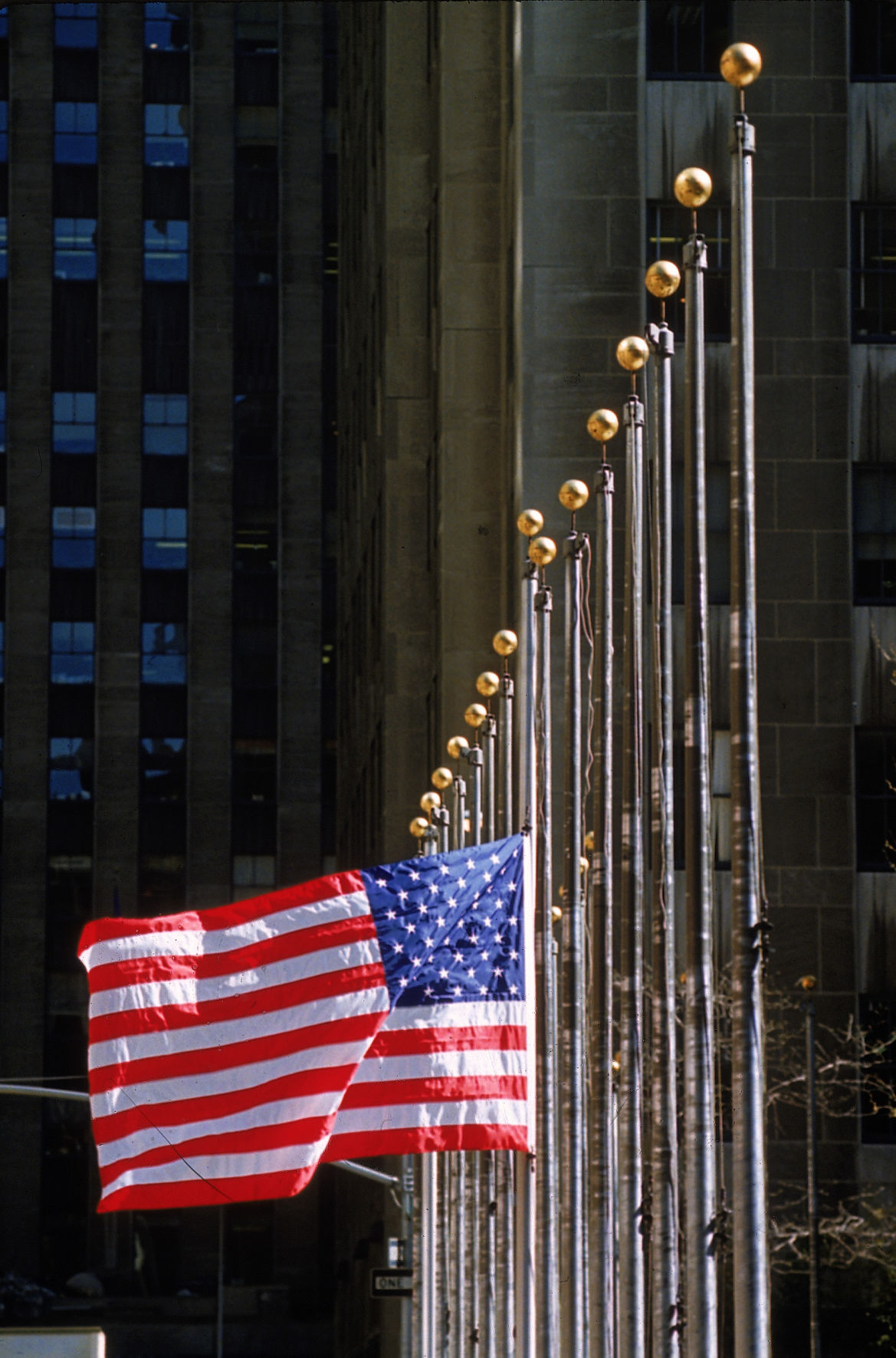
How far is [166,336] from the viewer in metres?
97.8

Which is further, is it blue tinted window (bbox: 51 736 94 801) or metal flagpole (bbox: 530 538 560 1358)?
blue tinted window (bbox: 51 736 94 801)

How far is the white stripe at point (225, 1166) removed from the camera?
17547 mm

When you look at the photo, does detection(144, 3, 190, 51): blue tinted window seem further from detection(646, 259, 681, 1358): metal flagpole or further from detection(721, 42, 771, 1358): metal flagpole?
detection(721, 42, 771, 1358): metal flagpole

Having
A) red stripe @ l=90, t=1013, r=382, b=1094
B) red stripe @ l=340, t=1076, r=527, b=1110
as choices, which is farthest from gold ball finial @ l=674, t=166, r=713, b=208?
red stripe @ l=340, t=1076, r=527, b=1110

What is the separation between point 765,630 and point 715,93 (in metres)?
10.5

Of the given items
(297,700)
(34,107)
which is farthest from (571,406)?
(34,107)

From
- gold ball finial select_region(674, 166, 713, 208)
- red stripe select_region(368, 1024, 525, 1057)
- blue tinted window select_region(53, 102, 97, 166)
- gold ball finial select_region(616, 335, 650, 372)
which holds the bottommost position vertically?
red stripe select_region(368, 1024, 525, 1057)

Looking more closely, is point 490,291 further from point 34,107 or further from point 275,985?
point 34,107

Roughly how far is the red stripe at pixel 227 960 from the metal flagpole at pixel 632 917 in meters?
2.17

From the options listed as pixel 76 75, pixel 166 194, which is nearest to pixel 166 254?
pixel 166 194

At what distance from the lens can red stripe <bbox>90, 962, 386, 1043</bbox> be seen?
58.2ft

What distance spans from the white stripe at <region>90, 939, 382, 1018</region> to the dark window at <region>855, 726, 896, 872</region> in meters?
26.4

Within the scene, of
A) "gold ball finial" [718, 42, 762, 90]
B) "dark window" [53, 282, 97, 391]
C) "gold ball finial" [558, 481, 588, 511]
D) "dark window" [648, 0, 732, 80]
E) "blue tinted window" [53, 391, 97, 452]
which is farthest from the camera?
"dark window" [53, 282, 97, 391]

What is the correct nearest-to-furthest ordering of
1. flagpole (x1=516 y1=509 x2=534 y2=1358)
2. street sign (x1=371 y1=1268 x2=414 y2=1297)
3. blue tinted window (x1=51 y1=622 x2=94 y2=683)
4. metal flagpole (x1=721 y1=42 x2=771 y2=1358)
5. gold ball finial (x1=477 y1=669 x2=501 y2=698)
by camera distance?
metal flagpole (x1=721 y1=42 x2=771 y2=1358), flagpole (x1=516 y1=509 x2=534 y2=1358), gold ball finial (x1=477 y1=669 x2=501 y2=698), street sign (x1=371 y1=1268 x2=414 y2=1297), blue tinted window (x1=51 y1=622 x2=94 y2=683)
